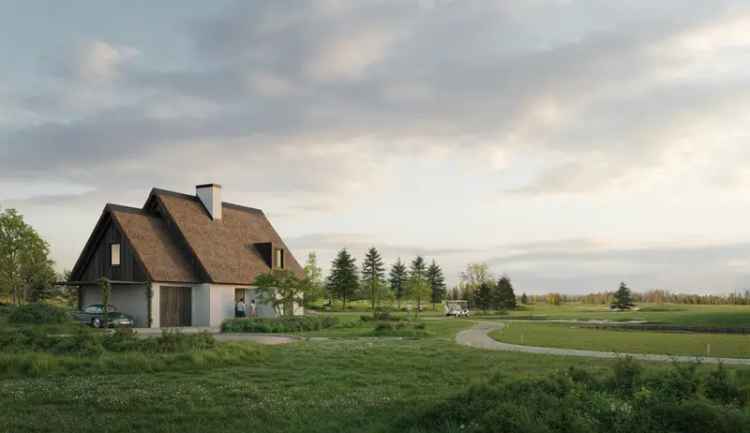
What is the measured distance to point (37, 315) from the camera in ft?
95.3

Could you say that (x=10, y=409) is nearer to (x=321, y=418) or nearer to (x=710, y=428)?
(x=321, y=418)

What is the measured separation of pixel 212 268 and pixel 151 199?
20.6ft

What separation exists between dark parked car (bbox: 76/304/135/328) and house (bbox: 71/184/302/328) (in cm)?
134

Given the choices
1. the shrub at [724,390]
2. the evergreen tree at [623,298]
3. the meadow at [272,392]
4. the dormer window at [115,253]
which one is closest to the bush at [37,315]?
the dormer window at [115,253]

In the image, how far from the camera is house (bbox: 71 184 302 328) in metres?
34.9

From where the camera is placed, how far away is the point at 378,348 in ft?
63.0

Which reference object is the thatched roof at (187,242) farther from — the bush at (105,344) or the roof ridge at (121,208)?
the bush at (105,344)

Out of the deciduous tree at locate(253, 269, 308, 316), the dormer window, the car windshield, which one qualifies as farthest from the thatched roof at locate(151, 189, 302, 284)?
the car windshield

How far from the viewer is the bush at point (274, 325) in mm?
30781

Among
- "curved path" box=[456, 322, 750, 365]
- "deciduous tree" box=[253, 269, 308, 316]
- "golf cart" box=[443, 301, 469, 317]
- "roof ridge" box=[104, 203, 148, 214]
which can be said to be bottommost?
"golf cart" box=[443, 301, 469, 317]

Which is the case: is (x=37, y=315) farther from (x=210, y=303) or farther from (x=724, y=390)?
(x=724, y=390)

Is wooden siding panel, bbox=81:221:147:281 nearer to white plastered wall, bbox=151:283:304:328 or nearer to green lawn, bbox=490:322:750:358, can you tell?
white plastered wall, bbox=151:283:304:328

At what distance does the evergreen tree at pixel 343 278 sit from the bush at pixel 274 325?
50.5m

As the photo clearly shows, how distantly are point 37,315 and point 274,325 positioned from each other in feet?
36.1
